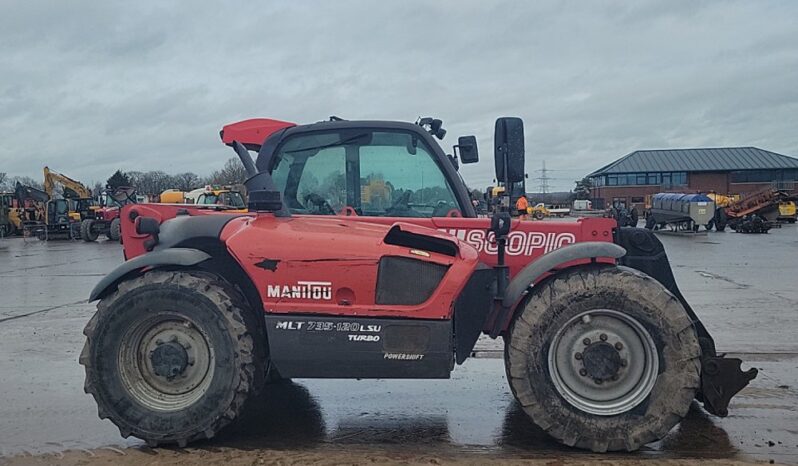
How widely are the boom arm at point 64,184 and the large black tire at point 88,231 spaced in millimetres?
8173

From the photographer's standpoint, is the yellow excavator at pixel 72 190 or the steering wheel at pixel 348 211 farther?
the yellow excavator at pixel 72 190

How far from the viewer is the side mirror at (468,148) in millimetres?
5492

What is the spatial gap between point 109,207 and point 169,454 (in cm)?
3504

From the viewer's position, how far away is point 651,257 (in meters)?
5.16

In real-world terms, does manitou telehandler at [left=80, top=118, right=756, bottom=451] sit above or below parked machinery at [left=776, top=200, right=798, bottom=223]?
above

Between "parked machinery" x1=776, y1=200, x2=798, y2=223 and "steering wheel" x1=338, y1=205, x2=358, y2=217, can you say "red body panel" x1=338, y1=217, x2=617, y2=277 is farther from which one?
"parked machinery" x1=776, y1=200, x2=798, y2=223

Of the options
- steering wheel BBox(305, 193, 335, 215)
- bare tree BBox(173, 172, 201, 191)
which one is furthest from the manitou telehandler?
bare tree BBox(173, 172, 201, 191)

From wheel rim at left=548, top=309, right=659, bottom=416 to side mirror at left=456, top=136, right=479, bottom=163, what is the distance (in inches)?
70.9

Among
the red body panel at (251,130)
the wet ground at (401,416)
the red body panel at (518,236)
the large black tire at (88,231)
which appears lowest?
the wet ground at (401,416)

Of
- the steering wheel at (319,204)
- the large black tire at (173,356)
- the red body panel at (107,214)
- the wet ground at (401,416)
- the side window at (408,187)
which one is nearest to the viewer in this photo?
the large black tire at (173,356)

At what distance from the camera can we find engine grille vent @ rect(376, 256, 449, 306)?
4195 millimetres

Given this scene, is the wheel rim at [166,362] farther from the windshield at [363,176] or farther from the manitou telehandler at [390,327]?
the windshield at [363,176]

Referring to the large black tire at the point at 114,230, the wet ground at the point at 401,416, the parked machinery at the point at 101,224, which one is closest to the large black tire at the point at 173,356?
the wet ground at the point at 401,416

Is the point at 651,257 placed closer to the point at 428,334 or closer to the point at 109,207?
the point at 428,334
